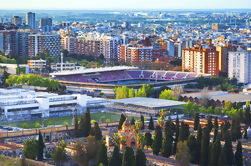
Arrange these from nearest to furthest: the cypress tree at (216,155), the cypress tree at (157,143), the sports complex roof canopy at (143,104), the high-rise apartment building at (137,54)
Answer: the cypress tree at (216,155), the cypress tree at (157,143), the sports complex roof canopy at (143,104), the high-rise apartment building at (137,54)

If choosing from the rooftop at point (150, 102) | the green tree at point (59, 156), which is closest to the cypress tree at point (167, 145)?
the green tree at point (59, 156)

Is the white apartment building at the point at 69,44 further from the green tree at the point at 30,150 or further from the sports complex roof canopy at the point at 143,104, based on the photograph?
the green tree at the point at 30,150

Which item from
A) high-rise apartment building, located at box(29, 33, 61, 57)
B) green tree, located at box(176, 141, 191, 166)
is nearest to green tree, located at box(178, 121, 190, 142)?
green tree, located at box(176, 141, 191, 166)

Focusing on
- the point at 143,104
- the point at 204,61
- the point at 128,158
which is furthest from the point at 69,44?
the point at 128,158

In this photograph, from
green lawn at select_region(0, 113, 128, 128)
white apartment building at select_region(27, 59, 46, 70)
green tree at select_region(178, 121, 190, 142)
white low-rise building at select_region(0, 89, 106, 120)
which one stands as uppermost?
white apartment building at select_region(27, 59, 46, 70)

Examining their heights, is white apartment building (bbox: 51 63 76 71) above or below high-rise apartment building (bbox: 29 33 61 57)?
below

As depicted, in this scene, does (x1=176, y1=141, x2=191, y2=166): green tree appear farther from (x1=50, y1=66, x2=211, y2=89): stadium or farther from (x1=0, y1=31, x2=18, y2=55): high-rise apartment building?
(x1=0, y1=31, x2=18, y2=55): high-rise apartment building
